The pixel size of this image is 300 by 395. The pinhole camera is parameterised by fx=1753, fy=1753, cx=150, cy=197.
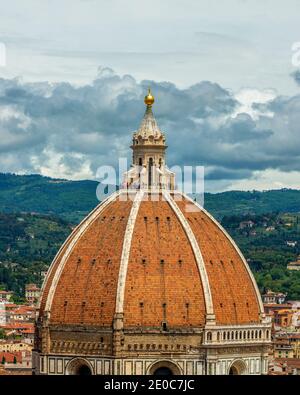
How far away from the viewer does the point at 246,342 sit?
252 feet

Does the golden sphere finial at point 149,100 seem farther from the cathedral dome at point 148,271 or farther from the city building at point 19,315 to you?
the city building at point 19,315

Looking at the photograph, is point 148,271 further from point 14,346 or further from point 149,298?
point 14,346

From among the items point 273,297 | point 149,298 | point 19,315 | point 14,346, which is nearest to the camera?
point 149,298

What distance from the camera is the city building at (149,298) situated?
74438 mm

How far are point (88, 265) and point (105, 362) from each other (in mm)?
4281

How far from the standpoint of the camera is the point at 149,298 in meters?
74.5

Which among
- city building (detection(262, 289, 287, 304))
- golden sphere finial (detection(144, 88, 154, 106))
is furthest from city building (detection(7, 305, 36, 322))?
golden sphere finial (detection(144, 88, 154, 106))

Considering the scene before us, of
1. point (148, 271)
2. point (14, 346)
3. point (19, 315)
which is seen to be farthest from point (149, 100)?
point (19, 315)

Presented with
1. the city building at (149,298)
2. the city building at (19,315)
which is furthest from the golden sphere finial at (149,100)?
the city building at (19,315)

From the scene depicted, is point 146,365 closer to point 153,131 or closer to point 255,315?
point 255,315

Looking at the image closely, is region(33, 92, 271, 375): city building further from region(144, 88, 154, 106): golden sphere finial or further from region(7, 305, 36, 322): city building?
region(7, 305, 36, 322): city building

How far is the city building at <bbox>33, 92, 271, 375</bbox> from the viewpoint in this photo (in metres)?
74.4
